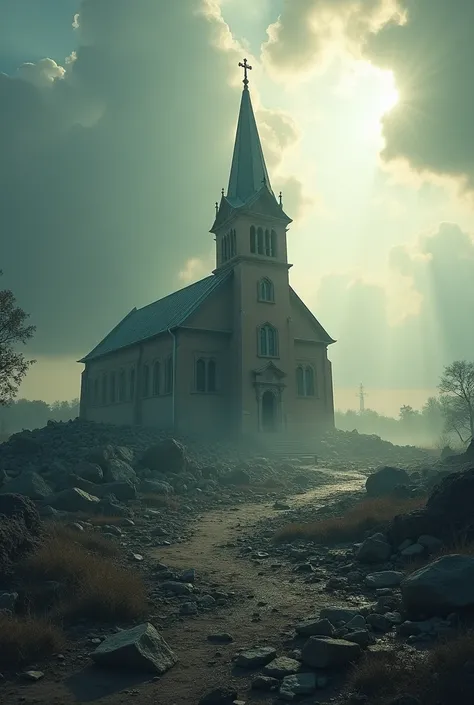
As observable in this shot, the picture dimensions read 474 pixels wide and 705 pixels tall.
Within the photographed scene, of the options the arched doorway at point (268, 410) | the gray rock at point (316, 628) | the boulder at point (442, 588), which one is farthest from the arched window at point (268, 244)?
the gray rock at point (316, 628)

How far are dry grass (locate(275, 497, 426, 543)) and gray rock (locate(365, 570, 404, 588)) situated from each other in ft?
9.89

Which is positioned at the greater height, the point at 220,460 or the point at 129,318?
the point at 129,318

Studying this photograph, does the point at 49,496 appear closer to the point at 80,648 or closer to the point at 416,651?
the point at 80,648

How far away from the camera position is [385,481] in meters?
17.6

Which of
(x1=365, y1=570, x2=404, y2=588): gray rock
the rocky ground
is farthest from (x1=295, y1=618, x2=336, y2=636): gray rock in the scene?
(x1=365, y1=570, x2=404, y2=588): gray rock

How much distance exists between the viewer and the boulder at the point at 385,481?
1727cm

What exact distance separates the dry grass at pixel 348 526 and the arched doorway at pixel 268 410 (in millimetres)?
25664

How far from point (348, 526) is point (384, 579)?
11.9 feet

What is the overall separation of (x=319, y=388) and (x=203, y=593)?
35.2 metres

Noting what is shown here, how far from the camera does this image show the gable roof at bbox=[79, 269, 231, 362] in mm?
39312

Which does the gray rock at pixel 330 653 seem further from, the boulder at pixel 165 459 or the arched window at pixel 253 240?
the arched window at pixel 253 240

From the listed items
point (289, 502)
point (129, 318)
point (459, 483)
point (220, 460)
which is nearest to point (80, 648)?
point (459, 483)

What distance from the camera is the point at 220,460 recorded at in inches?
1137

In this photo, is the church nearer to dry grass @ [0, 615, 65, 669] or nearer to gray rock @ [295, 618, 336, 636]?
dry grass @ [0, 615, 65, 669]
